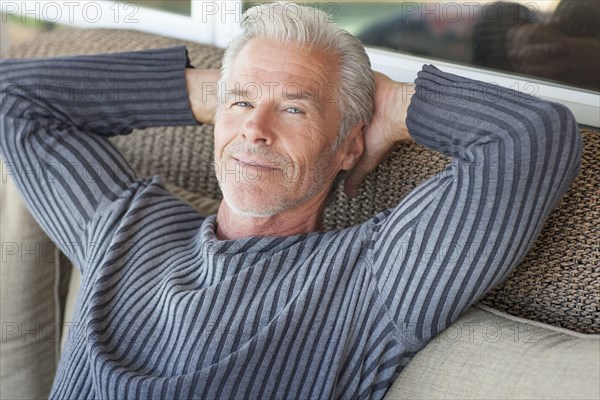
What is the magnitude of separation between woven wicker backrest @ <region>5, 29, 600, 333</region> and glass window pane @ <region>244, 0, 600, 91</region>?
267 millimetres

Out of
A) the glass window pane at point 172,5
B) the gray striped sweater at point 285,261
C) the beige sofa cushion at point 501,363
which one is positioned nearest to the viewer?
the beige sofa cushion at point 501,363

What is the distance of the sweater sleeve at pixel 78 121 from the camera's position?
161 centimetres

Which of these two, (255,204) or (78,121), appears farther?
(78,121)

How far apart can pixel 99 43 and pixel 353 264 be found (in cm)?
86

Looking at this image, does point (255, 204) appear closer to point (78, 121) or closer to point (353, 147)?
point (353, 147)

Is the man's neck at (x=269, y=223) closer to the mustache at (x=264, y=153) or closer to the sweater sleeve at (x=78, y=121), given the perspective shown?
the mustache at (x=264, y=153)

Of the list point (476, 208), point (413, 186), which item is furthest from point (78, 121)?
point (476, 208)

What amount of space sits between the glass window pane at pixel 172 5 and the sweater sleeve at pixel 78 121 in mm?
461

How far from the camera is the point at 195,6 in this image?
207cm

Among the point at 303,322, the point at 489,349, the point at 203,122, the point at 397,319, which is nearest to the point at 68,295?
the point at 203,122

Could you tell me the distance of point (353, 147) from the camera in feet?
5.09

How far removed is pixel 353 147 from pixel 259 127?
0.68 ft

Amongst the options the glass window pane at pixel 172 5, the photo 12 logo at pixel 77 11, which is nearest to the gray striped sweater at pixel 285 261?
the glass window pane at pixel 172 5

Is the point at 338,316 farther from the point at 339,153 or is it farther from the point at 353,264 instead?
the point at 339,153
